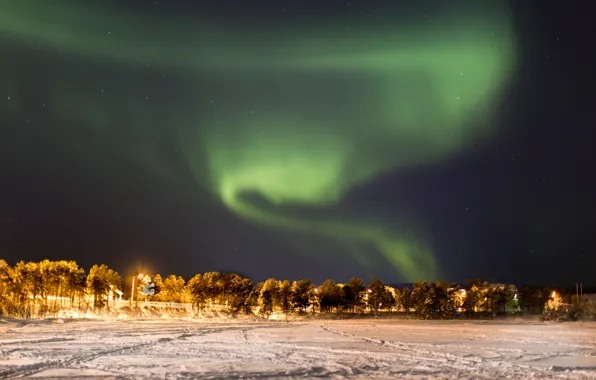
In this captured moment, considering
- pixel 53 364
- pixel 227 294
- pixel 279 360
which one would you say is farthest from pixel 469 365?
pixel 227 294

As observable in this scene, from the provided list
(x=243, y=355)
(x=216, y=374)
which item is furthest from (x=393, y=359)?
(x=216, y=374)

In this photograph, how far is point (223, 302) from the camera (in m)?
109

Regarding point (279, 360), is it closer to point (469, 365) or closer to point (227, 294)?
point (469, 365)

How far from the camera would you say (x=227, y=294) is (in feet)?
356

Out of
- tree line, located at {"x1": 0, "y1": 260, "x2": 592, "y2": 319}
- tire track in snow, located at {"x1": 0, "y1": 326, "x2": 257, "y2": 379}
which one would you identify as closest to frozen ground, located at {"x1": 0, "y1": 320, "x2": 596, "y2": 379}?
tire track in snow, located at {"x1": 0, "y1": 326, "x2": 257, "y2": 379}

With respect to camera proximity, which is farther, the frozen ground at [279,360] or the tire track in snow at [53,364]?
the frozen ground at [279,360]

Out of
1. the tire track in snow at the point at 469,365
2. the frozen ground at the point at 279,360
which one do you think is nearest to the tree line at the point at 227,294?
the frozen ground at the point at 279,360

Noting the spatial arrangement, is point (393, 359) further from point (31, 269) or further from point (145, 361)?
point (31, 269)

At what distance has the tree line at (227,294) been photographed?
281 feet

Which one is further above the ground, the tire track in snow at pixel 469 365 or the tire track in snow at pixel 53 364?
the tire track in snow at pixel 53 364

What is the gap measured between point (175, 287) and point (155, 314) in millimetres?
31365

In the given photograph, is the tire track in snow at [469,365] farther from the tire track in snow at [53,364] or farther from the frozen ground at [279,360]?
the tire track in snow at [53,364]

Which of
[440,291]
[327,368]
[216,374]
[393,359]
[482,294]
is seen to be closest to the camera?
[216,374]

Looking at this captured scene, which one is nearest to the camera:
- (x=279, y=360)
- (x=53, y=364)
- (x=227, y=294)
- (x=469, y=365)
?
(x=53, y=364)
